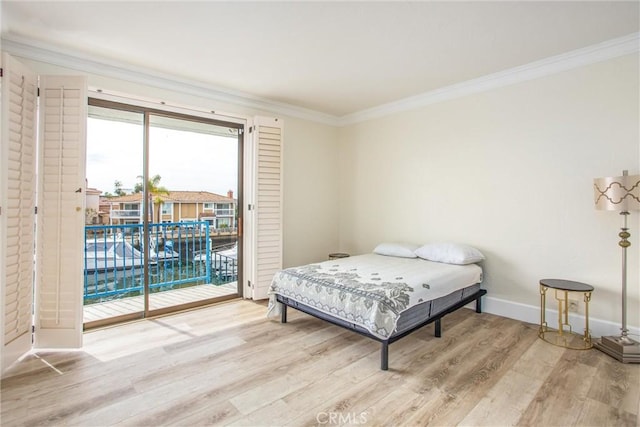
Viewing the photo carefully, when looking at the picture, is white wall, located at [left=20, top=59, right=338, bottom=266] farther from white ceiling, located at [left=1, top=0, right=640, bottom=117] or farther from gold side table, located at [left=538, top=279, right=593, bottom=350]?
gold side table, located at [left=538, top=279, right=593, bottom=350]

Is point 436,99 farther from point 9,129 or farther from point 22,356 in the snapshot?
point 22,356

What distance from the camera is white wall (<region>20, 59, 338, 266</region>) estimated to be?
14.3ft

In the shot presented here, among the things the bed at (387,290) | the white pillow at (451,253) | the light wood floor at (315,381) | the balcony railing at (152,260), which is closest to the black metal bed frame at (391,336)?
the bed at (387,290)

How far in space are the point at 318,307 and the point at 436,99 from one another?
2832mm

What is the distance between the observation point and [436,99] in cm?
376

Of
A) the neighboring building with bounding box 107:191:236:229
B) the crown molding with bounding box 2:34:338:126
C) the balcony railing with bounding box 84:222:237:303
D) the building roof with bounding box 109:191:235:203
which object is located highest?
the crown molding with bounding box 2:34:338:126

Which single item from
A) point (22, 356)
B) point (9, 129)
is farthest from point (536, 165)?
point (22, 356)

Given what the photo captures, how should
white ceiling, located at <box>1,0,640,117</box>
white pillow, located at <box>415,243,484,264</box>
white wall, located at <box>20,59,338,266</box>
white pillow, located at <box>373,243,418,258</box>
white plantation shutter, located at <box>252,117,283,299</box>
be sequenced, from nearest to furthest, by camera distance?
white ceiling, located at <box>1,0,640,117</box> → white pillow, located at <box>415,243,484,264</box> → white pillow, located at <box>373,243,418,258</box> → white plantation shutter, located at <box>252,117,283,299</box> → white wall, located at <box>20,59,338,266</box>

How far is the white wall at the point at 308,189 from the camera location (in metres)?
4.35

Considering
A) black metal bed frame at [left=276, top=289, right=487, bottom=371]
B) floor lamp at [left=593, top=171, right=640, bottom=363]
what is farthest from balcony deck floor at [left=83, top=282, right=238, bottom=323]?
floor lamp at [left=593, top=171, right=640, bottom=363]

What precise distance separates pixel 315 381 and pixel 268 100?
3.32 m

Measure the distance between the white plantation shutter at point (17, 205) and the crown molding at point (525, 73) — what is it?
12.1 ft

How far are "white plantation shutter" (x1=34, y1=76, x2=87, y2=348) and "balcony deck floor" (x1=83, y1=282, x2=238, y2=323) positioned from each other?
699mm

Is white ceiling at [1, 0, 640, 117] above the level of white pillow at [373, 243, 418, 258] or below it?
above
